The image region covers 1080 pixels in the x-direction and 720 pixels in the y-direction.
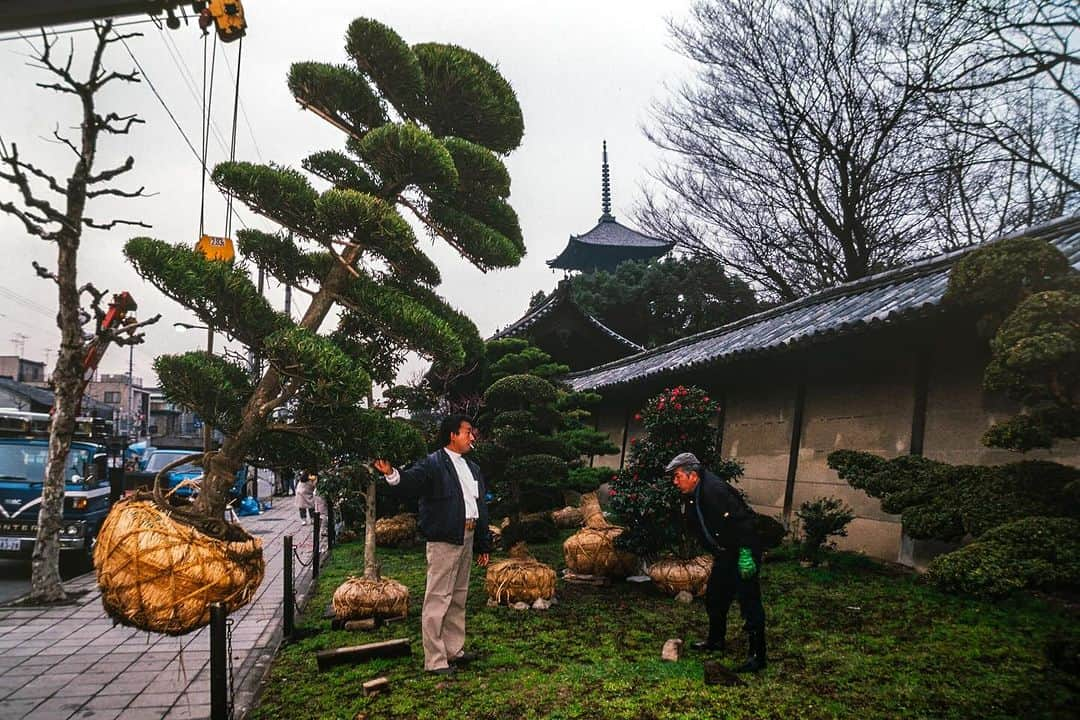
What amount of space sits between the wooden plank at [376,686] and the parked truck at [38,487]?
745 centimetres

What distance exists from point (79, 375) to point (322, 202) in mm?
6048

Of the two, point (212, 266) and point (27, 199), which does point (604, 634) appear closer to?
point (212, 266)

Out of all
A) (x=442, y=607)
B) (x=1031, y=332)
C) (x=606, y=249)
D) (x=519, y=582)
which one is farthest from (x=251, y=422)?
(x=606, y=249)

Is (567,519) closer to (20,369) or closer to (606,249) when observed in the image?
(606,249)

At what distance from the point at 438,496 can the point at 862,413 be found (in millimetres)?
6255

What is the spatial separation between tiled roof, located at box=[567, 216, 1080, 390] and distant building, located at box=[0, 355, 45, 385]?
53.4 meters

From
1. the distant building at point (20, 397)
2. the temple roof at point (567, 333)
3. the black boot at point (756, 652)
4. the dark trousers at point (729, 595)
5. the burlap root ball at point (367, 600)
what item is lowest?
the distant building at point (20, 397)

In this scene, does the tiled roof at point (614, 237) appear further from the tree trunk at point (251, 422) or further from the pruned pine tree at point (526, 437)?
the tree trunk at point (251, 422)

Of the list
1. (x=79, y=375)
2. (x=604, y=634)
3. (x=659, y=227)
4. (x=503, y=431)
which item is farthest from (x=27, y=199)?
(x=659, y=227)

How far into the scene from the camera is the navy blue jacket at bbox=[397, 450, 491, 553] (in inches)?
211

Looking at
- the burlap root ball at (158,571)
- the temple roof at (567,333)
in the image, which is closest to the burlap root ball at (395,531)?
the temple roof at (567,333)

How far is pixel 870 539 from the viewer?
27.6ft

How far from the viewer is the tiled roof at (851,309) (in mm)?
7582

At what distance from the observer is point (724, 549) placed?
5520mm
